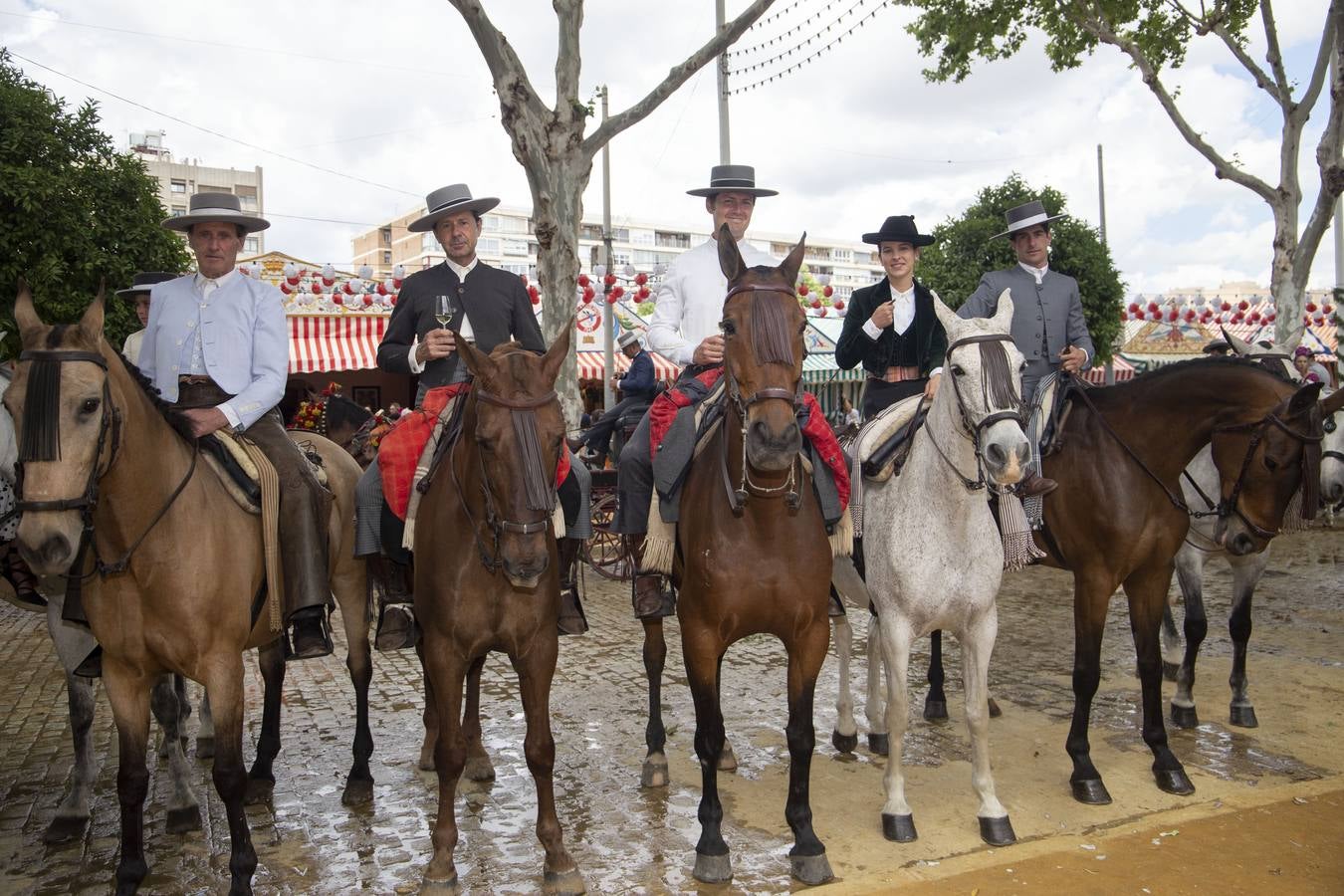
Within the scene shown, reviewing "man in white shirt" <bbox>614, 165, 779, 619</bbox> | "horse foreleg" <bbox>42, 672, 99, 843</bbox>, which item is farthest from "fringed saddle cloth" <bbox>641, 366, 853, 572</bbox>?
"horse foreleg" <bbox>42, 672, 99, 843</bbox>

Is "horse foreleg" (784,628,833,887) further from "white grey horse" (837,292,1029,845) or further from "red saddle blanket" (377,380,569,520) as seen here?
"red saddle blanket" (377,380,569,520)

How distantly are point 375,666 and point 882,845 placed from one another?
211 inches

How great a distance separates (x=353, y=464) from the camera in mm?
6203

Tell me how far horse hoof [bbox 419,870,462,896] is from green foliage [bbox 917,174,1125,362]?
69.9 ft

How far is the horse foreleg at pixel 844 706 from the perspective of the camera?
6086mm

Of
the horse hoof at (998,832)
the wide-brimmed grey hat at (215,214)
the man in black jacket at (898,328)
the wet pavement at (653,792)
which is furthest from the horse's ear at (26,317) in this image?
the horse hoof at (998,832)

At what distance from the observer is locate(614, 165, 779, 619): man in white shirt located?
5082mm

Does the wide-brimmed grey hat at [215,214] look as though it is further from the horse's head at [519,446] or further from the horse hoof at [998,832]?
the horse hoof at [998,832]

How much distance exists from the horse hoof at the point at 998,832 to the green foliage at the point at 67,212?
1003 centimetres

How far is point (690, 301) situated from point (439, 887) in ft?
10.4

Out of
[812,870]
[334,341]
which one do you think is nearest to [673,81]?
[812,870]

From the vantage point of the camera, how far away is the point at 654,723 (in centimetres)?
563

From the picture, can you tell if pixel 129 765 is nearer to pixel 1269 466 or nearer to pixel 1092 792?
pixel 1092 792

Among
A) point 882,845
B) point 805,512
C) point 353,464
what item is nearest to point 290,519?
point 353,464
